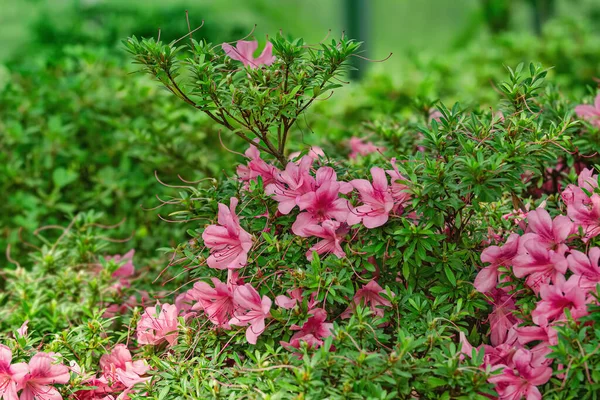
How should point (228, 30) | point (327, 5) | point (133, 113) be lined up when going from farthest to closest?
point (327, 5) → point (228, 30) → point (133, 113)

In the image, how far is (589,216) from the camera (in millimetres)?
1408

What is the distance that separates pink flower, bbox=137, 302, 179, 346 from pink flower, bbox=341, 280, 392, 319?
0.39 meters

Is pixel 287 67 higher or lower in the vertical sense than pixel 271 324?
higher

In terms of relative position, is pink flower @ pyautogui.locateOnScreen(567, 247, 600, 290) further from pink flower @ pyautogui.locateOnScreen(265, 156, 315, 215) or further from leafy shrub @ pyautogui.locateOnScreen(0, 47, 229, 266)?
leafy shrub @ pyautogui.locateOnScreen(0, 47, 229, 266)

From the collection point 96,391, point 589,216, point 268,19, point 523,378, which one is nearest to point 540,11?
point 268,19

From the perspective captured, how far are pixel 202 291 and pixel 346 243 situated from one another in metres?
0.31

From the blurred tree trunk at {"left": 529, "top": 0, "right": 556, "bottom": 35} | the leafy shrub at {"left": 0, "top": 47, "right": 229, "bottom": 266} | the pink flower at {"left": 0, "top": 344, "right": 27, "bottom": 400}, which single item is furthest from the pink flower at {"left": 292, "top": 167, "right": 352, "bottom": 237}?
the blurred tree trunk at {"left": 529, "top": 0, "right": 556, "bottom": 35}

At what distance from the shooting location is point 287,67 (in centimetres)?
155

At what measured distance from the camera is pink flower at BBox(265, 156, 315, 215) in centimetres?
150

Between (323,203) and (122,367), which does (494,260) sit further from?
(122,367)

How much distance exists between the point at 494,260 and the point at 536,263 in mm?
93

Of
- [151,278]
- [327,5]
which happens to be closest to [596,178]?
[151,278]

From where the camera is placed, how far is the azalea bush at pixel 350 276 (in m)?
1.32

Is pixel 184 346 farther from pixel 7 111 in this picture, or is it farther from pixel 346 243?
pixel 7 111
